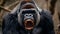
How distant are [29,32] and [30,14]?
225mm

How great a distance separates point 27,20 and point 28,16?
0.08m

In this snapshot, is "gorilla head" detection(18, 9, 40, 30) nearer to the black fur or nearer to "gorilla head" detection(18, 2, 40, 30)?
"gorilla head" detection(18, 2, 40, 30)

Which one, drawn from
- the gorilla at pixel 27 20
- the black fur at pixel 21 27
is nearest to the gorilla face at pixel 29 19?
the gorilla at pixel 27 20

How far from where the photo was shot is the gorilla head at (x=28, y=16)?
3.02m

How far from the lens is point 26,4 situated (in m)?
3.27

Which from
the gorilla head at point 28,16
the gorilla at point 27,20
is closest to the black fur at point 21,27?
the gorilla at point 27,20

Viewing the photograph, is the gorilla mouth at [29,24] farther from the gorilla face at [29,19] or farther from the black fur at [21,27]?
the black fur at [21,27]

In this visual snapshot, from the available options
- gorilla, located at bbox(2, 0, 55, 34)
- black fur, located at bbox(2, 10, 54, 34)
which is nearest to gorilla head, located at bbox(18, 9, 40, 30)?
gorilla, located at bbox(2, 0, 55, 34)

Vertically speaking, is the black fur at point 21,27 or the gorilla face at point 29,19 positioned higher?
the gorilla face at point 29,19

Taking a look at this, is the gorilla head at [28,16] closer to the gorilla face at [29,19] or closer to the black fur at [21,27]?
the gorilla face at [29,19]

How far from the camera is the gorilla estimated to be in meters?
3.09

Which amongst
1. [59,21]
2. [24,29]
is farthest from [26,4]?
[59,21]

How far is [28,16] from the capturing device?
10.1 feet

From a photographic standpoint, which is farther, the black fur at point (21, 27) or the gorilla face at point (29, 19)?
the black fur at point (21, 27)
